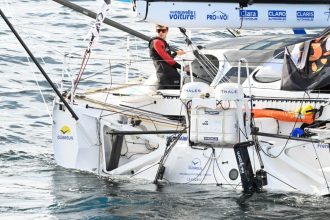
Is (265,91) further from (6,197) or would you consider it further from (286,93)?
(6,197)

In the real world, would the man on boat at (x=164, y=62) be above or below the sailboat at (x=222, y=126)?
above

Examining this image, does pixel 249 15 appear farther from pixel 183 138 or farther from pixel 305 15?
pixel 183 138

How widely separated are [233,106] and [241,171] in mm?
883

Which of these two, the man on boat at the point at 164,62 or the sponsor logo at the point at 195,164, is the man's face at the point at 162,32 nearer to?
the man on boat at the point at 164,62

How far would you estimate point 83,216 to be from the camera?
515 inches

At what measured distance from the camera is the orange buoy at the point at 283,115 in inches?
556

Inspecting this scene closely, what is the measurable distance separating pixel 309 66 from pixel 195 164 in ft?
6.95

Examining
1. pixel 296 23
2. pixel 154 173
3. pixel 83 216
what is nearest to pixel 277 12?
pixel 296 23

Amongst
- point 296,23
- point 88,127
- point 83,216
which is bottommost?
point 83,216

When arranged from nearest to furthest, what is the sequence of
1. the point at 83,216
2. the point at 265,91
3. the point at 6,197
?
the point at 83,216 → the point at 6,197 → the point at 265,91

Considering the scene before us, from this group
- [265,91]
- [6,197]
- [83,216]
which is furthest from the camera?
[265,91]

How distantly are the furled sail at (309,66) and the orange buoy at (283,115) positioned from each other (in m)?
0.42

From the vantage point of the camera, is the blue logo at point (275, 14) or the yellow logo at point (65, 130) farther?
the yellow logo at point (65, 130)

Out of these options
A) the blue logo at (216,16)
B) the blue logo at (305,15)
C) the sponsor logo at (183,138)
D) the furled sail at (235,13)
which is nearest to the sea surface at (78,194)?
the sponsor logo at (183,138)
